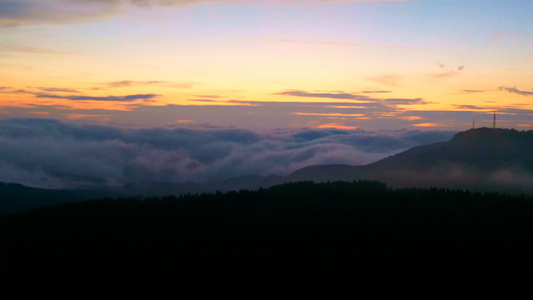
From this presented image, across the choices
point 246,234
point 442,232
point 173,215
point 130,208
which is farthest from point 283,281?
point 130,208

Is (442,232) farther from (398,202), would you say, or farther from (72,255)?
(72,255)

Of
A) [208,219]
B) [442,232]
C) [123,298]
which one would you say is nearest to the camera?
[123,298]

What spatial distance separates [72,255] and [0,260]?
541 inches

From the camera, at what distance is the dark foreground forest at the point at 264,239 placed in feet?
309

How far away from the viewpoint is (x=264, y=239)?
10381 cm

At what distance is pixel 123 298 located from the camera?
278 ft

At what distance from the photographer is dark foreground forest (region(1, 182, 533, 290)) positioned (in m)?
94.1

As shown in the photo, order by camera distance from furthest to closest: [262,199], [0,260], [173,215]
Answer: [262,199]
[173,215]
[0,260]

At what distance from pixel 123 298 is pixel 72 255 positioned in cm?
2453

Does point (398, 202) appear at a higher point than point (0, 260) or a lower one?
higher

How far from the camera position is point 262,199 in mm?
142875

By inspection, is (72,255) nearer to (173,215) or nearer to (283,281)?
(173,215)

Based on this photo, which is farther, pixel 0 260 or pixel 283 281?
pixel 0 260

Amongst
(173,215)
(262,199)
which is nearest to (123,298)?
(173,215)
